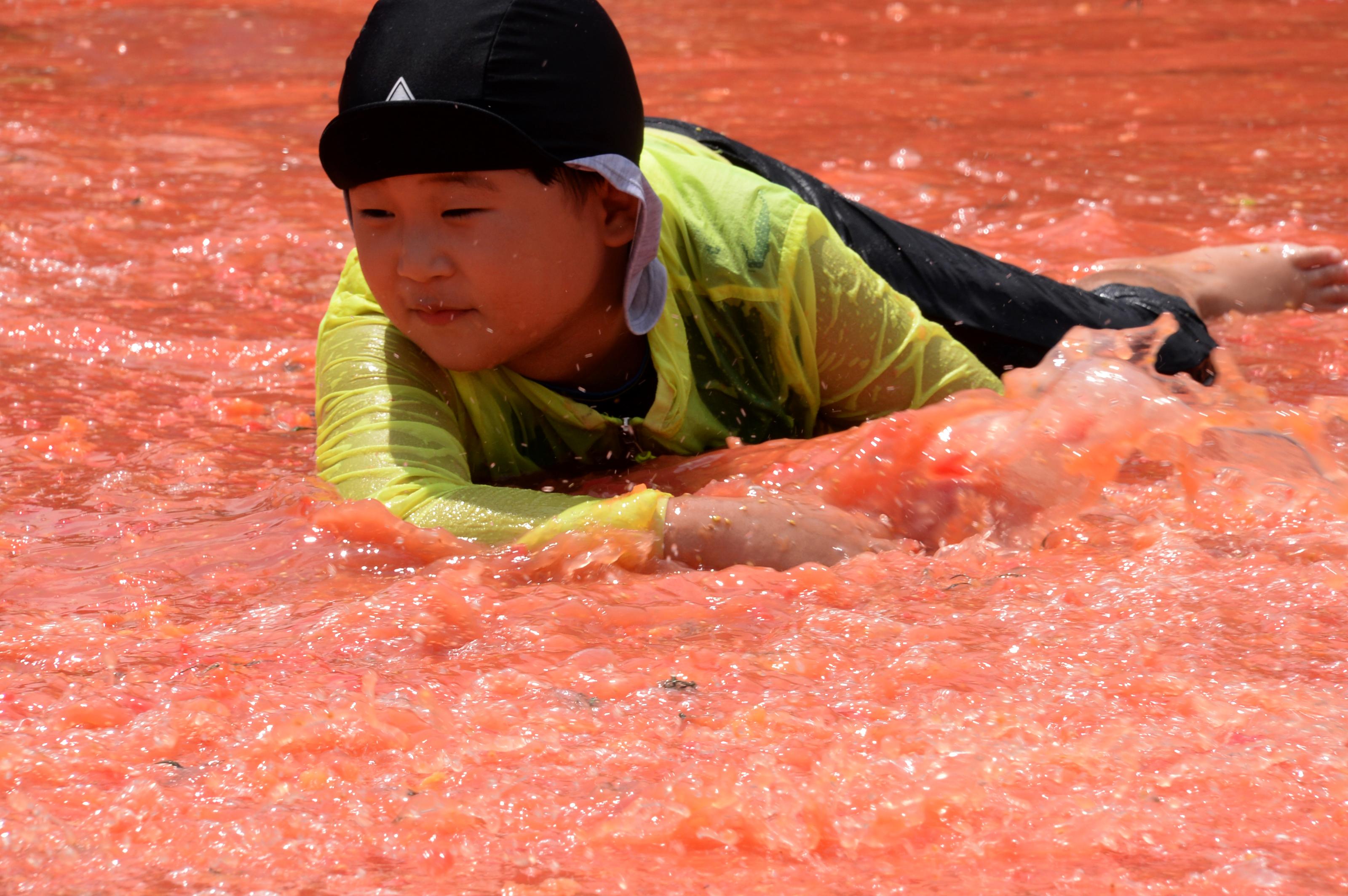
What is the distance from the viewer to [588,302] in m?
2.49

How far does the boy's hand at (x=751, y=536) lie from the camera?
212cm

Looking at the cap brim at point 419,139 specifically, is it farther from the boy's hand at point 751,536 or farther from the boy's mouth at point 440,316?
the boy's hand at point 751,536

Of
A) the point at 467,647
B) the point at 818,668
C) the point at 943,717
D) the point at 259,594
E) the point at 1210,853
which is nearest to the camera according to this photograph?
the point at 1210,853

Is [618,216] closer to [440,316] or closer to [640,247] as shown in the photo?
[640,247]

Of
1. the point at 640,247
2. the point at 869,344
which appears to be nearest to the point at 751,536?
the point at 640,247

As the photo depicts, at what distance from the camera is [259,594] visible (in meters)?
2.06

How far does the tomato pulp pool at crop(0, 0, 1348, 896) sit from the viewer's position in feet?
4.55

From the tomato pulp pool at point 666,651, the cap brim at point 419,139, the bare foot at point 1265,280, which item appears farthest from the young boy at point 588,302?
the bare foot at point 1265,280

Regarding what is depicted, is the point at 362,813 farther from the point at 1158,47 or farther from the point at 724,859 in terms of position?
the point at 1158,47

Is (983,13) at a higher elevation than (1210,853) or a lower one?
higher

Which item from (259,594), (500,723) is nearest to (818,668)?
(500,723)

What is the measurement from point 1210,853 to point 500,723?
0.75m

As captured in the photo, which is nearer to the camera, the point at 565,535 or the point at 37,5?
the point at 565,535

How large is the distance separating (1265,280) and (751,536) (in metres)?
2.08
